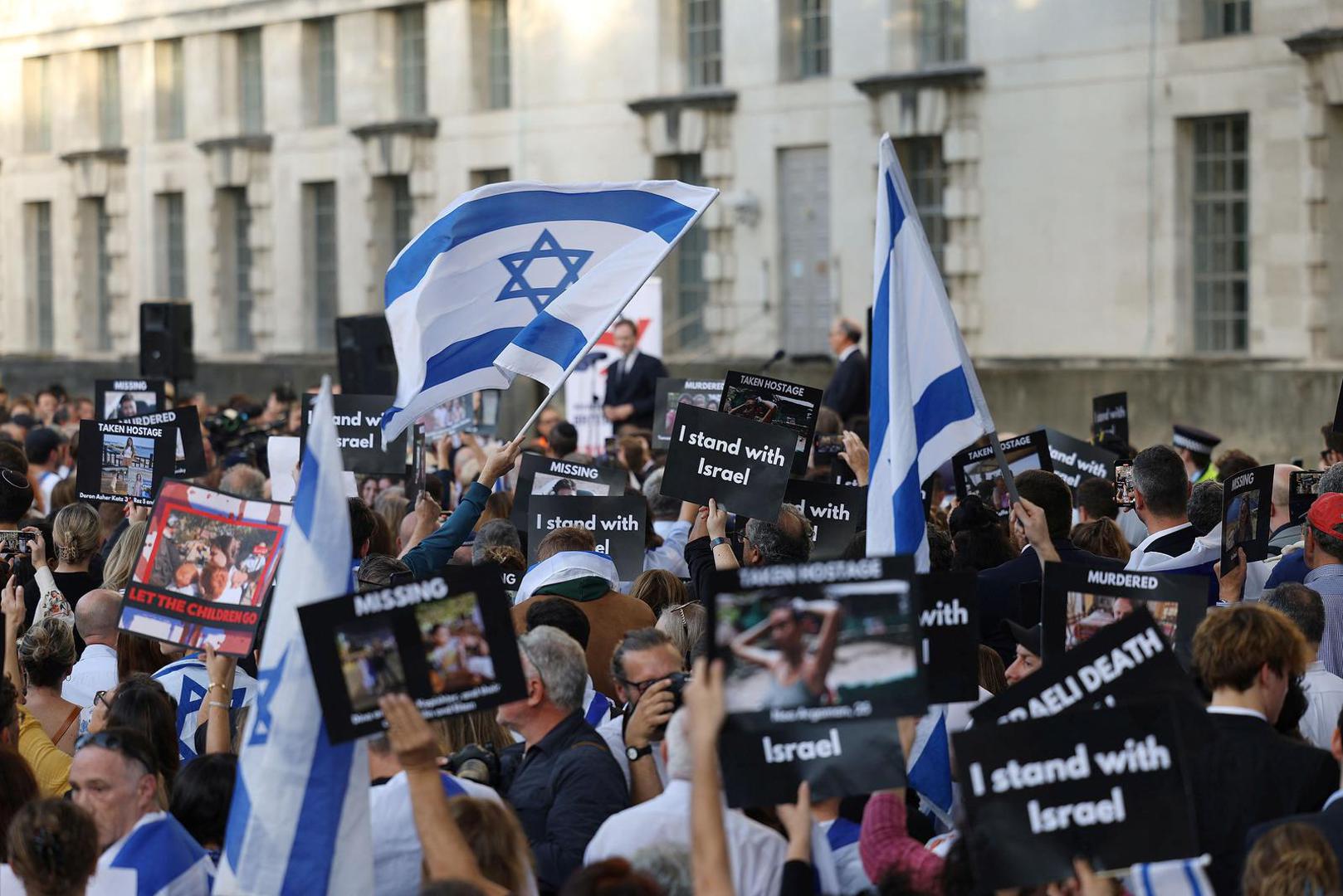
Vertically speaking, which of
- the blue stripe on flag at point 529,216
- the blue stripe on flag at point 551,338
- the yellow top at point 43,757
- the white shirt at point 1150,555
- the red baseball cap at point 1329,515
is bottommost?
the yellow top at point 43,757

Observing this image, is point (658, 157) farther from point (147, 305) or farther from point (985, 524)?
point (985, 524)

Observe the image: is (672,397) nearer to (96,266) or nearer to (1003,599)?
(1003,599)

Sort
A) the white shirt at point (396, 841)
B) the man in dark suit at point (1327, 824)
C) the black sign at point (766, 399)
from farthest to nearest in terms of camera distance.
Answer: the black sign at point (766, 399), the white shirt at point (396, 841), the man in dark suit at point (1327, 824)

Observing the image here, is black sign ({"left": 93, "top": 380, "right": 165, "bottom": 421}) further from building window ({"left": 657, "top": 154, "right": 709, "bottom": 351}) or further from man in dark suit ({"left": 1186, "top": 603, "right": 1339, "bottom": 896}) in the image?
building window ({"left": 657, "top": 154, "right": 709, "bottom": 351})

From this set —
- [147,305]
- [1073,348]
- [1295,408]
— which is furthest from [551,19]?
[1295,408]

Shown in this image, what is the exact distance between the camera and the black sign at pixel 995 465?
33.7 ft

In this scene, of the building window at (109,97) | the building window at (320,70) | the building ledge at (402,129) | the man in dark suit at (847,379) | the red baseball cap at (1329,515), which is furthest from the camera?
the building window at (109,97)

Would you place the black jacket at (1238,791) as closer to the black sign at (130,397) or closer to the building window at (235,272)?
the black sign at (130,397)

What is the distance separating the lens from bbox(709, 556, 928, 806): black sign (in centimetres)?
448

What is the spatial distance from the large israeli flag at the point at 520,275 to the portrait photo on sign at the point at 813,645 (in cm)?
447

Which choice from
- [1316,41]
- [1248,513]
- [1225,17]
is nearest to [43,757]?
[1248,513]

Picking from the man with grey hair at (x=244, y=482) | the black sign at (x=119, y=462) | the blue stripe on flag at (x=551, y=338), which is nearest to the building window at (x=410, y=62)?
the man with grey hair at (x=244, y=482)

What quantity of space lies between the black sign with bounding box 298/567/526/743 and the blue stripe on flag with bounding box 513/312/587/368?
415 cm

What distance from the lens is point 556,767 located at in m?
5.62
